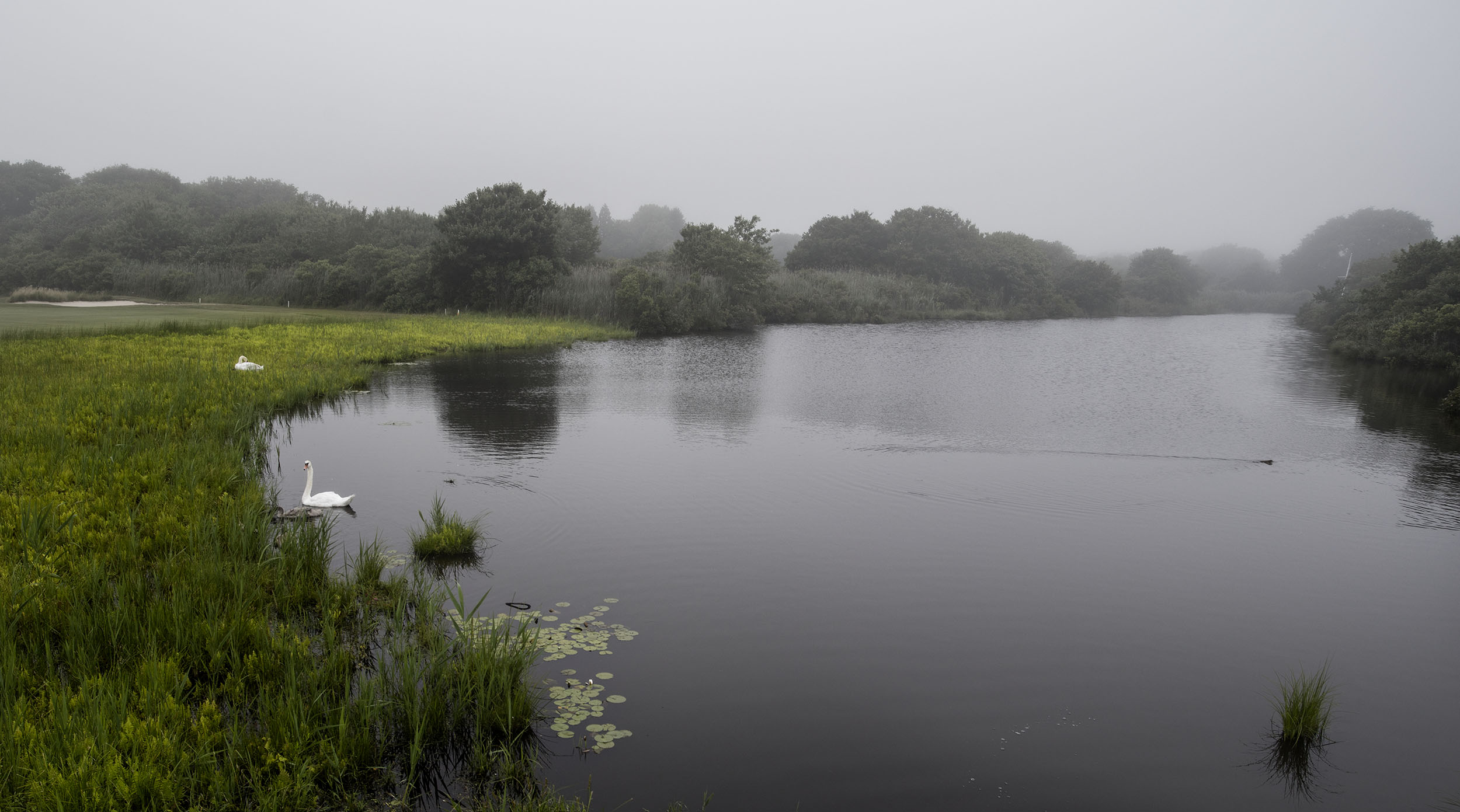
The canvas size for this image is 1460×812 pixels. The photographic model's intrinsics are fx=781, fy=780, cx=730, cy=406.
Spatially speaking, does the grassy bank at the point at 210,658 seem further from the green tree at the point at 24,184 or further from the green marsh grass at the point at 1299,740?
the green tree at the point at 24,184

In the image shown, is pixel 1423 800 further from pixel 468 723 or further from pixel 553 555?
pixel 553 555

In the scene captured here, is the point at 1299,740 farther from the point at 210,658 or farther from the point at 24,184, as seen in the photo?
the point at 24,184

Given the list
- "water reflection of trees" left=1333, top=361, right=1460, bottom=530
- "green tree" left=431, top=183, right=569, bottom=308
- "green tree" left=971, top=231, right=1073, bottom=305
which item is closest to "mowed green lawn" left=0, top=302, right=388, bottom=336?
"green tree" left=431, top=183, right=569, bottom=308

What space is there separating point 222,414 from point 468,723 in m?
9.02

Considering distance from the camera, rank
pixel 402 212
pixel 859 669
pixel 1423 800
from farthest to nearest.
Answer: pixel 402 212 < pixel 859 669 < pixel 1423 800

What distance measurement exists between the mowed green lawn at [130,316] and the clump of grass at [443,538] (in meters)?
19.3

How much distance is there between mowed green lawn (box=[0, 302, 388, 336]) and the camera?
2253cm

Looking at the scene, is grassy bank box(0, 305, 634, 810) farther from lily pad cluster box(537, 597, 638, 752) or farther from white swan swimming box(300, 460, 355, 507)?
white swan swimming box(300, 460, 355, 507)

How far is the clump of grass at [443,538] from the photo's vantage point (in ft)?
23.0

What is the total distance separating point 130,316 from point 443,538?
2782 centimetres

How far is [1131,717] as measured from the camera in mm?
4770

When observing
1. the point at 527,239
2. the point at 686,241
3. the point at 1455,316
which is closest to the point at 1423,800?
the point at 1455,316

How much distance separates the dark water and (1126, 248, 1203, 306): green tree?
7079 cm

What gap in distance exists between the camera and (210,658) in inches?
178
